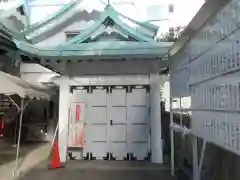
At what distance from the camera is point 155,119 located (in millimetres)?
10094

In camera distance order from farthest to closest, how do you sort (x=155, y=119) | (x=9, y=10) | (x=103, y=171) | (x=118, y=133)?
1. (x=9, y=10)
2. (x=118, y=133)
3. (x=155, y=119)
4. (x=103, y=171)

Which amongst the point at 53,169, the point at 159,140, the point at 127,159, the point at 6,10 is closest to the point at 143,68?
the point at 159,140

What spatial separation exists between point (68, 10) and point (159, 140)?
8683 millimetres

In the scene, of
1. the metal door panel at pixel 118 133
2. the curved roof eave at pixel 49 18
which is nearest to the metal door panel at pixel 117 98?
the metal door panel at pixel 118 133

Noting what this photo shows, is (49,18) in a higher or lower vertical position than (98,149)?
higher

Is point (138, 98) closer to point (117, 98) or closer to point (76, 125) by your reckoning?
point (117, 98)

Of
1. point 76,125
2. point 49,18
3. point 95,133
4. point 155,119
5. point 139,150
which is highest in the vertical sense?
point 49,18

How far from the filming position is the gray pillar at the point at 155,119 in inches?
387

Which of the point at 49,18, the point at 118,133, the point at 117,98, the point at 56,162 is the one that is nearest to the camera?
the point at 56,162

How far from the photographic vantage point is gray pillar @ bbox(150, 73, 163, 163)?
9820 millimetres

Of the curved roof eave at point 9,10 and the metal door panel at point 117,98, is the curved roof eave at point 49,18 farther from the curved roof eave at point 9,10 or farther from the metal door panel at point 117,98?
the metal door panel at point 117,98

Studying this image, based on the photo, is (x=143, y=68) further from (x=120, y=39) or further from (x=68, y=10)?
(x=68, y=10)

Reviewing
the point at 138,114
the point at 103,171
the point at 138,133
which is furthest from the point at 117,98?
the point at 103,171

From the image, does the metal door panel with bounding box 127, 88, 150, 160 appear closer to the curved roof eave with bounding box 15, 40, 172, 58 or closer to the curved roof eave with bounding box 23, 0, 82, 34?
the curved roof eave with bounding box 15, 40, 172, 58
